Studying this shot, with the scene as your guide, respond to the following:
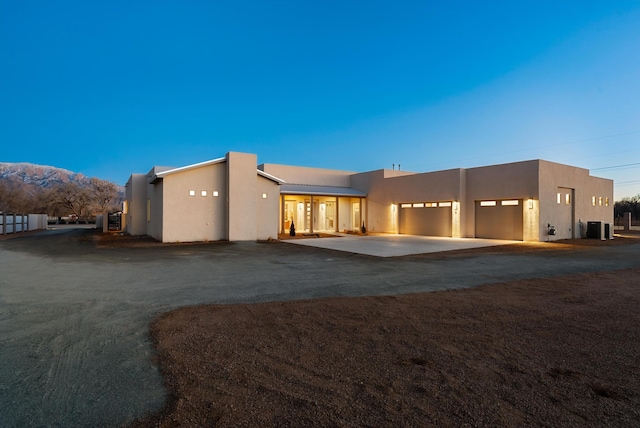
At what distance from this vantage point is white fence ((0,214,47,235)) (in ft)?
78.1

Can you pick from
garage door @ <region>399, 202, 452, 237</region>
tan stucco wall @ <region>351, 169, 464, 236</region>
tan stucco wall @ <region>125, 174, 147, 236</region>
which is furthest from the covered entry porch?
tan stucco wall @ <region>125, 174, 147, 236</region>

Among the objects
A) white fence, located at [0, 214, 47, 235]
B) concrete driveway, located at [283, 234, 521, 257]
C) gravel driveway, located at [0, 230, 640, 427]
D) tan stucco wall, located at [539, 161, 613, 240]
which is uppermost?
tan stucco wall, located at [539, 161, 613, 240]

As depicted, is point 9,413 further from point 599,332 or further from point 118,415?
point 599,332

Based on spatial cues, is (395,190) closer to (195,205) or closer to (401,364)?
(195,205)

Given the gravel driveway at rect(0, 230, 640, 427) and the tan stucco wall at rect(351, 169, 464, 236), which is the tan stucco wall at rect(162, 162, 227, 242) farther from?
the tan stucco wall at rect(351, 169, 464, 236)

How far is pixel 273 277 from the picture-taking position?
8133mm

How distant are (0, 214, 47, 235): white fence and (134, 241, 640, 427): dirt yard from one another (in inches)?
1084

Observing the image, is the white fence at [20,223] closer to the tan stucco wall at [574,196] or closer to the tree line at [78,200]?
the tree line at [78,200]

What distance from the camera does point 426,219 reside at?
23.9 metres

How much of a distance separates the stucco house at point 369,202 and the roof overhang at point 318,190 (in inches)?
4.3

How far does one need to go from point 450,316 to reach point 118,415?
419cm

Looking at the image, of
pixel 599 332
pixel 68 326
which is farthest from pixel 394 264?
pixel 68 326

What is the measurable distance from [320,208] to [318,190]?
59.6 inches

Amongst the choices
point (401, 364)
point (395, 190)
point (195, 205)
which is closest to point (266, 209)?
point (195, 205)
